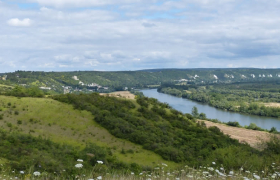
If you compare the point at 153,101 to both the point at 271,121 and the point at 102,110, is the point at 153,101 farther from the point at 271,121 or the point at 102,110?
the point at 271,121

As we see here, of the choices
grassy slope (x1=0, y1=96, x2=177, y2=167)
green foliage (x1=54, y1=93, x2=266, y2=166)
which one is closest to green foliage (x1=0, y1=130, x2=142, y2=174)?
grassy slope (x1=0, y1=96, x2=177, y2=167)

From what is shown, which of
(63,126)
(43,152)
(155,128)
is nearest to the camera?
(43,152)

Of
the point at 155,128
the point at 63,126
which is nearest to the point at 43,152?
the point at 63,126

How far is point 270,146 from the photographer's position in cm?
2544

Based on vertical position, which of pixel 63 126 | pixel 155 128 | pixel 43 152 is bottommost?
pixel 155 128

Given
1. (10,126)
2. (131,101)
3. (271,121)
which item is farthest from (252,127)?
(10,126)

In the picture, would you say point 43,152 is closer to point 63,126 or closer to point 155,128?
point 63,126

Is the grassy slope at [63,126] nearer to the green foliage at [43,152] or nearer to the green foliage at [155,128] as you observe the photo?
the green foliage at [155,128]

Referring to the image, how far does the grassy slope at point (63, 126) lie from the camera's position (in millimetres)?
26036

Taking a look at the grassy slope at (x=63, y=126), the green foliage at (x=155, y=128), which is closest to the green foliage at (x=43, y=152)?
the grassy slope at (x=63, y=126)

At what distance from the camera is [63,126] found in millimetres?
29281

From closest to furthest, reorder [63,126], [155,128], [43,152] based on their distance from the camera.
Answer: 1. [43,152]
2. [63,126]
3. [155,128]

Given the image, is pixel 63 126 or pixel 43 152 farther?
pixel 63 126

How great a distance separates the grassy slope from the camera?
26036 mm
